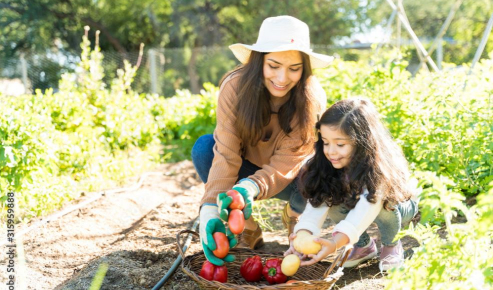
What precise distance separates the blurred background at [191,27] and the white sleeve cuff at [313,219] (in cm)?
1269

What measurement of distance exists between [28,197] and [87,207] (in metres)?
0.38

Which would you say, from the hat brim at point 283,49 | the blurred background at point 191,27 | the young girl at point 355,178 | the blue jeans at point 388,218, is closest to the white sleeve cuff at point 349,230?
the young girl at point 355,178

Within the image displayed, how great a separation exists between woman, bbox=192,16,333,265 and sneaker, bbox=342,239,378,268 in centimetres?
36

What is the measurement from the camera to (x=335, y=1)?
1725 centimetres

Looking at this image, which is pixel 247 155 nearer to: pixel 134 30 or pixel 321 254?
pixel 321 254

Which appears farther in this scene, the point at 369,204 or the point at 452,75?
the point at 452,75

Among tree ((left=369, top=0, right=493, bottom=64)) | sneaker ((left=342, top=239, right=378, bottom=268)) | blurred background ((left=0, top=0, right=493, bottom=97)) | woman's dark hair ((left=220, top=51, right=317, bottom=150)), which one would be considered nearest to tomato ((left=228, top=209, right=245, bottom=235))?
woman's dark hair ((left=220, top=51, right=317, bottom=150))

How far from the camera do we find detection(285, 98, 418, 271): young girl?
225 centimetres

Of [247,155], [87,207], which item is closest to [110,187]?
[87,207]

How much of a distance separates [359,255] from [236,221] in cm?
82

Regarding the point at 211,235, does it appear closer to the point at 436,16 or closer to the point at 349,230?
the point at 349,230

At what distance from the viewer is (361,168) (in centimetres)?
231

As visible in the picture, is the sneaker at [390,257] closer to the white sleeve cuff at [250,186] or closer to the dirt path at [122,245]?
the dirt path at [122,245]

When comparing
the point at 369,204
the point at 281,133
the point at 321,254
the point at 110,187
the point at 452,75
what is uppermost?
the point at 452,75
